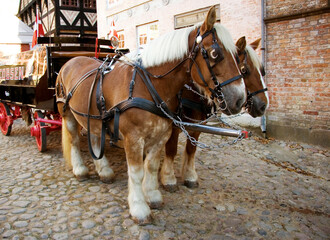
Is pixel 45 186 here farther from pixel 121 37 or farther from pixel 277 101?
pixel 121 37

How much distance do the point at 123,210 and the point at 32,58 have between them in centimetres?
370

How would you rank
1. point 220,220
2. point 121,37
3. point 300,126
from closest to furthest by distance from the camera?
point 220,220 → point 300,126 → point 121,37

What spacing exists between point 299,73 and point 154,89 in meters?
4.44

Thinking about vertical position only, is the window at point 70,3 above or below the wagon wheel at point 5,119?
above

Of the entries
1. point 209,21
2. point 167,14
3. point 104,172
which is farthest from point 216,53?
point 167,14

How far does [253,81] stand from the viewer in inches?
122

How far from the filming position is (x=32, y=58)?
211 inches

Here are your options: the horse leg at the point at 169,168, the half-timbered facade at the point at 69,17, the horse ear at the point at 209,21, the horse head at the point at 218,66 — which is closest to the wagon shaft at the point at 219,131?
the horse head at the point at 218,66

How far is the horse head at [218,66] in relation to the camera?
236 centimetres

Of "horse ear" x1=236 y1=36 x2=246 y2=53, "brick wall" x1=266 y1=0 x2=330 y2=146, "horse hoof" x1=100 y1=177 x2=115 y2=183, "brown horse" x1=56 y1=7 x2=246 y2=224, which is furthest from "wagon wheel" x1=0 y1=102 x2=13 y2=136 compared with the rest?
"brick wall" x1=266 y1=0 x2=330 y2=146

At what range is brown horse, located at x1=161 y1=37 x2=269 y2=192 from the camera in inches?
118

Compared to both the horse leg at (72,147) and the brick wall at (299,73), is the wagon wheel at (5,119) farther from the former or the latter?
the brick wall at (299,73)

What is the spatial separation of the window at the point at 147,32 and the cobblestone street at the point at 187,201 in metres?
5.70

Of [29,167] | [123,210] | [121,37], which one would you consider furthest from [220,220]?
[121,37]
